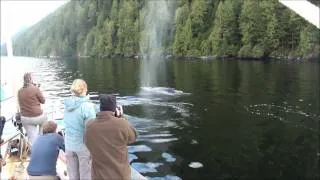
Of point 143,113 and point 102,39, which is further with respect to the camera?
point 102,39

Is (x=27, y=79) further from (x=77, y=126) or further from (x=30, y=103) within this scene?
(x=77, y=126)

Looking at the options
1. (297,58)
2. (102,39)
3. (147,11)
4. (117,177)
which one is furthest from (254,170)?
(102,39)

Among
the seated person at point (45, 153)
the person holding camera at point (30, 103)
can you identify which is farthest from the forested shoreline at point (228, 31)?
the seated person at point (45, 153)

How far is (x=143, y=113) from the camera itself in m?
27.8

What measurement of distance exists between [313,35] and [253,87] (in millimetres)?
63850

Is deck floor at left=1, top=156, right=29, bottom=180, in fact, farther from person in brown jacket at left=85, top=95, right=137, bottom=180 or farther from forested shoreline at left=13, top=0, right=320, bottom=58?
forested shoreline at left=13, top=0, right=320, bottom=58

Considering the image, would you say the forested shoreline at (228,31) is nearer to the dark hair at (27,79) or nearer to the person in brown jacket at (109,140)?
the dark hair at (27,79)

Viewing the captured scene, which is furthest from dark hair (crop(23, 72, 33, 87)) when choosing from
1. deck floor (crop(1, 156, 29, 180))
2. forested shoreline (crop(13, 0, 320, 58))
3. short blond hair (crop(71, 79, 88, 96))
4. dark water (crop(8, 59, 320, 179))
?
forested shoreline (crop(13, 0, 320, 58))

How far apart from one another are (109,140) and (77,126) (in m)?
1.97

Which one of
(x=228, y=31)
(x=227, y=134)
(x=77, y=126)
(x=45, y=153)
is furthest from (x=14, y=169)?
(x=228, y=31)

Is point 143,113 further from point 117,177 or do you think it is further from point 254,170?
point 117,177

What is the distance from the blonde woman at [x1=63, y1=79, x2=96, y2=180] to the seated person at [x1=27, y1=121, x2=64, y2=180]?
343mm

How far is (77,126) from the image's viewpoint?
8.92 metres

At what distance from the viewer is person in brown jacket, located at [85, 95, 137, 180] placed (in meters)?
7.11
